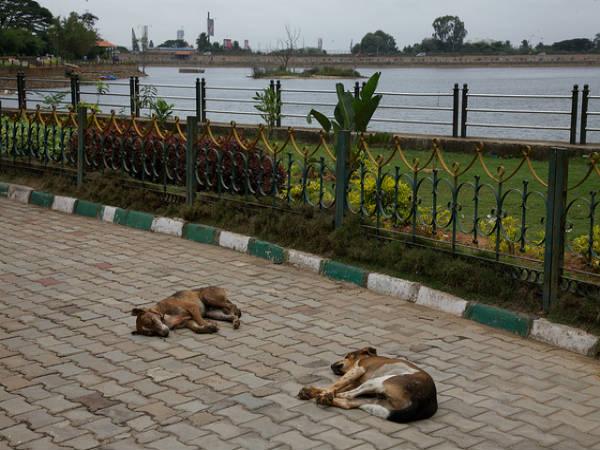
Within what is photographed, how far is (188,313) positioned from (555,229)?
2797 mm

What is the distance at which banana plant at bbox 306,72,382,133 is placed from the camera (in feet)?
26.8

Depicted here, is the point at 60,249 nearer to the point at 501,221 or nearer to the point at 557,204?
the point at 501,221

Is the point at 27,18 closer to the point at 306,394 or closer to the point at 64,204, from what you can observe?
the point at 64,204

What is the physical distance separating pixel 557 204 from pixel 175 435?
3.37 metres

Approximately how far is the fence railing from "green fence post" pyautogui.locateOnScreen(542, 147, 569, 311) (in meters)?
6.71

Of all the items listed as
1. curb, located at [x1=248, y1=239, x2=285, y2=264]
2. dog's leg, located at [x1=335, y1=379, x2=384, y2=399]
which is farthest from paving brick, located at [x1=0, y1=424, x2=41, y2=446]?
curb, located at [x1=248, y1=239, x2=285, y2=264]

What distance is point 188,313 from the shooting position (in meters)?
5.82

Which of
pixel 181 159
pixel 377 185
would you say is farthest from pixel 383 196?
pixel 181 159

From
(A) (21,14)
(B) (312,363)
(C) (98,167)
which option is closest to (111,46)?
(A) (21,14)

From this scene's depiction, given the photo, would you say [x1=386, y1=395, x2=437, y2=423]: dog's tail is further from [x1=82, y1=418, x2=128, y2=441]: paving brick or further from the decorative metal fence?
the decorative metal fence

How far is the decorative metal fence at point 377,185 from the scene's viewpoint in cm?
590

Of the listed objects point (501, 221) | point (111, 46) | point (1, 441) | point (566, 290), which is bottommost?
point (1, 441)

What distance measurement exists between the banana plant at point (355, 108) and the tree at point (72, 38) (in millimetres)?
77115

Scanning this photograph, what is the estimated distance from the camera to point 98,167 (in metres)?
10.7
